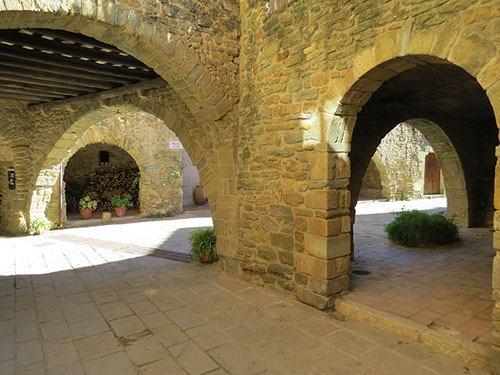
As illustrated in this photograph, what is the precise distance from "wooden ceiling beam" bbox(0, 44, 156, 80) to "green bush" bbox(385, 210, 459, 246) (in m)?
5.10

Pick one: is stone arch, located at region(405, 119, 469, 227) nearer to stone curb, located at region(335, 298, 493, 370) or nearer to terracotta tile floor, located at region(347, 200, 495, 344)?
terracotta tile floor, located at region(347, 200, 495, 344)

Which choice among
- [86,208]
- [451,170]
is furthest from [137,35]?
[86,208]

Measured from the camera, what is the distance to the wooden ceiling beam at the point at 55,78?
197 inches

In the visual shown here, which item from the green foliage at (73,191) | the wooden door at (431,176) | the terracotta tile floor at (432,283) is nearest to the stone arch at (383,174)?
the wooden door at (431,176)

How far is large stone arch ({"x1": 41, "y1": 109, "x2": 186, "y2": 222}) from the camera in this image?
9.77 m

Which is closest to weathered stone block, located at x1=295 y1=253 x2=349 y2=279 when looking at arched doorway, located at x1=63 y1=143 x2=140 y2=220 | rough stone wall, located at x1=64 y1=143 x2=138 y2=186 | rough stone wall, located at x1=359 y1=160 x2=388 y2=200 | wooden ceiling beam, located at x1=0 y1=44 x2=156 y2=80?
wooden ceiling beam, located at x1=0 y1=44 x2=156 y2=80

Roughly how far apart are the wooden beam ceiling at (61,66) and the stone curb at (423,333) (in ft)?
13.9

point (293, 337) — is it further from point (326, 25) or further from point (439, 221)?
point (439, 221)

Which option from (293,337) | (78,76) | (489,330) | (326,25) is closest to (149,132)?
(78,76)

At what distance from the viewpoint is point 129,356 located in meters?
2.59

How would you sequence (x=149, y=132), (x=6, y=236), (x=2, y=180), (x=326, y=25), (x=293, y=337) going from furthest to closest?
(x=149, y=132), (x=2, y=180), (x=6, y=236), (x=326, y=25), (x=293, y=337)

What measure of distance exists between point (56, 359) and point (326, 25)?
378 centimetres

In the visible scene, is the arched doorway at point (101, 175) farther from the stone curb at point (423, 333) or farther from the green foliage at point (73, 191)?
the stone curb at point (423, 333)

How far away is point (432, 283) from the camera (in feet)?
12.7
